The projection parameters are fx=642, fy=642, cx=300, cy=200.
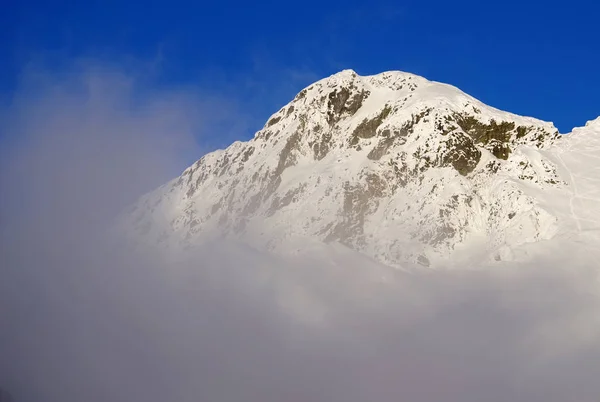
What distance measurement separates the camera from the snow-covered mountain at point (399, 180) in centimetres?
7681

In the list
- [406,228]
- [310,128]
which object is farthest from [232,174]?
[406,228]

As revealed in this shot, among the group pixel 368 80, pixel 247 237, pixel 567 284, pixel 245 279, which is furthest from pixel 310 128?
pixel 567 284

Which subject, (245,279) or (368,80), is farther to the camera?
(368,80)

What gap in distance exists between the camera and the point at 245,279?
279 ft

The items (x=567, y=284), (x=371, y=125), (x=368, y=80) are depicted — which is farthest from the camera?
(x=368, y=80)

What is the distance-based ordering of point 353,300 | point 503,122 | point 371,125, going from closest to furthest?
point 353,300
point 503,122
point 371,125

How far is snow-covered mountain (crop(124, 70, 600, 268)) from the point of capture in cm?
7681

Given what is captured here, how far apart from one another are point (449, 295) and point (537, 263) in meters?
10.00

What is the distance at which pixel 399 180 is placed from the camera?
A: 86.5 meters

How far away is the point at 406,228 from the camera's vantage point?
261ft

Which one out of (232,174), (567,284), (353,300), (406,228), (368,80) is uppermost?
(368,80)

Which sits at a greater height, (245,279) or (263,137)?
(263,137)

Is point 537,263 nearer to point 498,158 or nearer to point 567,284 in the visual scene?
point 567,284

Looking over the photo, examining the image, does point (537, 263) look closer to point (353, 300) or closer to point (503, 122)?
point (353, 300)
